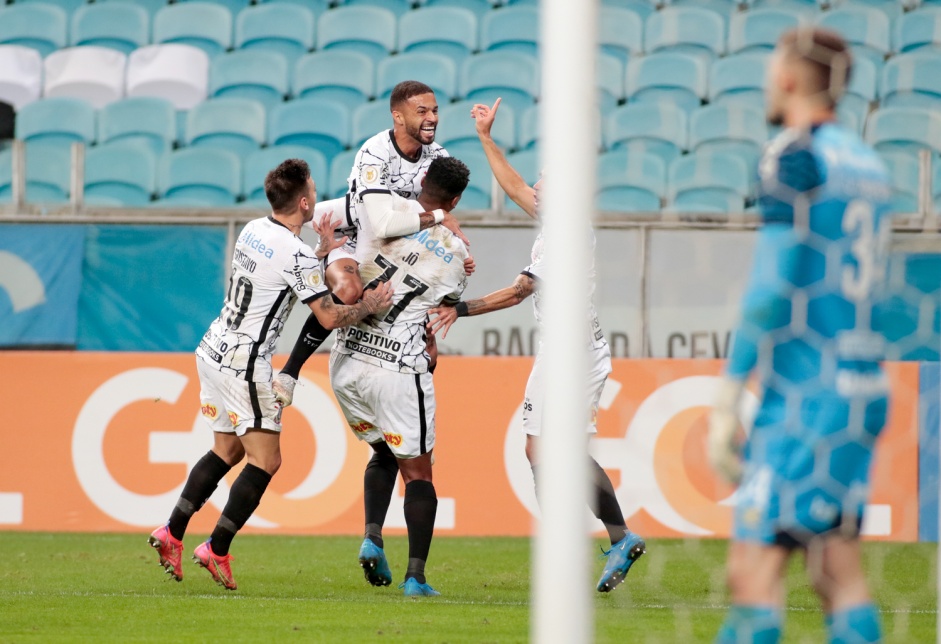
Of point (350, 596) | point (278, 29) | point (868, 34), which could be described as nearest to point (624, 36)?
point (868, 34)

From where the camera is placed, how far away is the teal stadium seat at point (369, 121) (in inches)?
435

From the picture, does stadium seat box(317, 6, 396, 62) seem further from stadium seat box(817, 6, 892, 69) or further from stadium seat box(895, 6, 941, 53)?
stadium seat box(895, 6, 941, 53)

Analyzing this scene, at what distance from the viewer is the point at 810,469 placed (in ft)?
8.97

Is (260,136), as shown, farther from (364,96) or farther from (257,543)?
(257,543)

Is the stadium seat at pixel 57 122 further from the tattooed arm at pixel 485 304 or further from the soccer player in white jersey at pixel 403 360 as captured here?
the tattooed arm at pixel 485 304

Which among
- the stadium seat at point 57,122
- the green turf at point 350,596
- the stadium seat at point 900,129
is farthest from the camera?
the stadium seat at point 57,122

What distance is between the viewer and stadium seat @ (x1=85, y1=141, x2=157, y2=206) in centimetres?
1047

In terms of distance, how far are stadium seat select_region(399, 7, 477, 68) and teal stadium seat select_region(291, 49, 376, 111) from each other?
0.58m

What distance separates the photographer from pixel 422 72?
464 inches

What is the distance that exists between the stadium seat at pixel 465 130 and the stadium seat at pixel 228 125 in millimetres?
1672

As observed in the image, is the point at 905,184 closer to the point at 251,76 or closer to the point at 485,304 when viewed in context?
the point at 485,304

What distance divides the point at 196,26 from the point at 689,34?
15.9ft

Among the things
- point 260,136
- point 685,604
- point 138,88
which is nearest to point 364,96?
point 260,136

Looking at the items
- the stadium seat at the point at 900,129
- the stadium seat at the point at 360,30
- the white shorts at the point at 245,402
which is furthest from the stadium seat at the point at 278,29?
the white shorts at the point at 245,402
